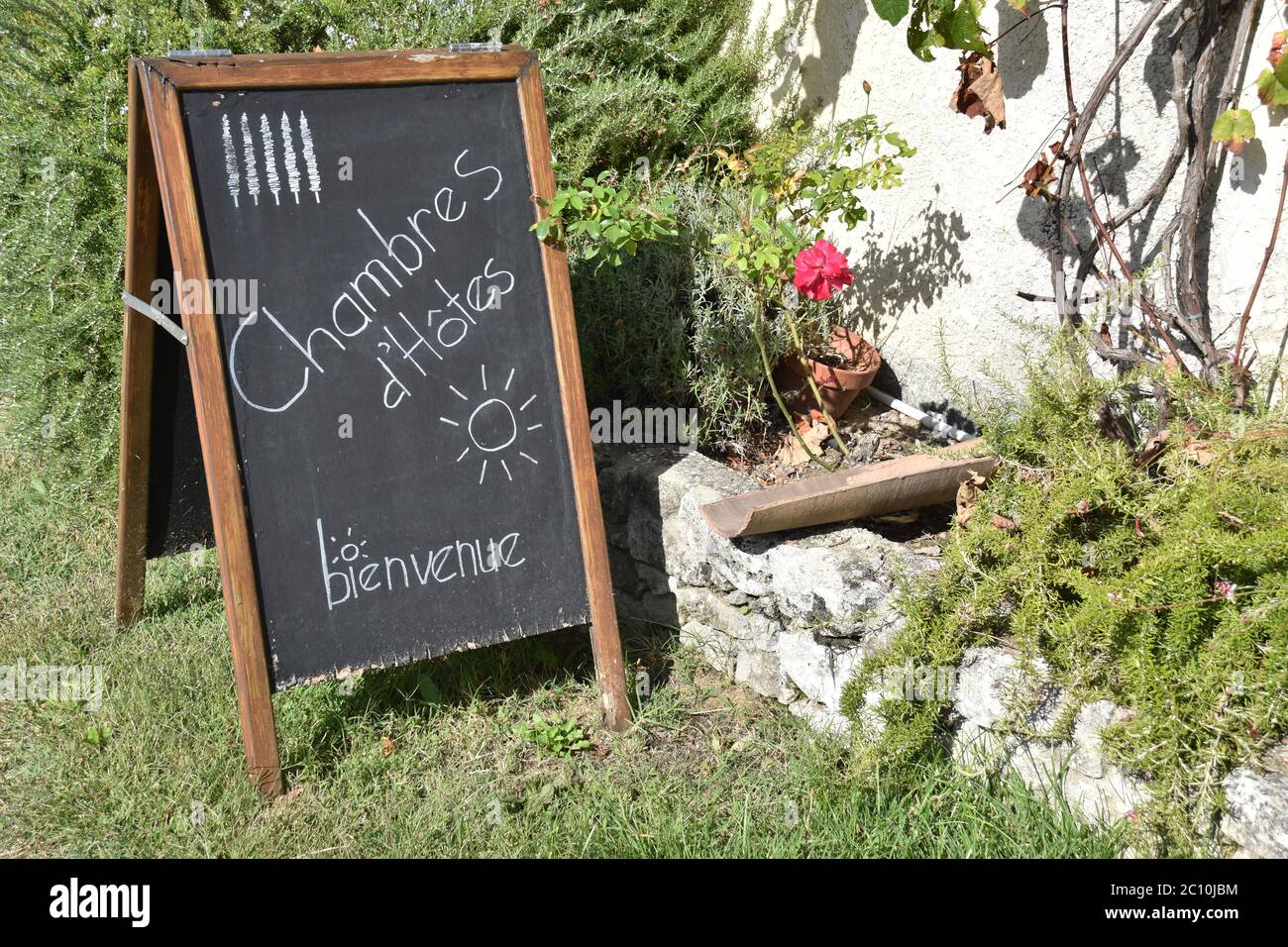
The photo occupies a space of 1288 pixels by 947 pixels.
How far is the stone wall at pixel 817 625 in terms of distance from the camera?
2.04m

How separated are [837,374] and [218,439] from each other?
1916 millimetres

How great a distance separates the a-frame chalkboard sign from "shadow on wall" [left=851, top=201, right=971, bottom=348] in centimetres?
147

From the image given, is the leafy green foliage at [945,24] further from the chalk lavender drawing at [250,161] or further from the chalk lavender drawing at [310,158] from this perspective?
the chalk lavender drawing at [250,161]

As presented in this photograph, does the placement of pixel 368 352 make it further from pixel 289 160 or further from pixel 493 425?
pixel 289 160

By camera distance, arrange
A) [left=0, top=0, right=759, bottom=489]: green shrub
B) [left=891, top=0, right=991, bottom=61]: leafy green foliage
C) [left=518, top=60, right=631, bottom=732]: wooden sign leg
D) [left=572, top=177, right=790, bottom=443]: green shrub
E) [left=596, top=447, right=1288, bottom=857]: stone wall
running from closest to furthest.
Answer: [left=596, top=447, right=1288, bottom=857]: stone wall, [left=518, top=60, right=631, bottom=732]: wooden sign leg, [left=891, top=0, right=991, bottom=61]: leafy green foliage, [left=572, top=177, right=790, bottom=443]: green shrub, [left=0, top=0, right=759, bottom=489]: green shrub

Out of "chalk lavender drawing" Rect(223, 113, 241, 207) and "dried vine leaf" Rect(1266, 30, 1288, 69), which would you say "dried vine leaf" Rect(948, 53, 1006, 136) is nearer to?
"dried vine leaf" Rect(1266, 30, 1288, 69)

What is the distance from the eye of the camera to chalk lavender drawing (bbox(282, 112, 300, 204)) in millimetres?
2170

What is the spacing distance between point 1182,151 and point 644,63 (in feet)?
6.99

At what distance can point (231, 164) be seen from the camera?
83.8 inches

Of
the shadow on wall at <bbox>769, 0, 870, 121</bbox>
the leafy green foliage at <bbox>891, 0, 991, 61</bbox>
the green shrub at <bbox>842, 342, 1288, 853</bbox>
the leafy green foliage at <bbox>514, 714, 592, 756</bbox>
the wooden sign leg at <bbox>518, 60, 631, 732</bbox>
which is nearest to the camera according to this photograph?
the green shrub at <bbox>842, 342, 1288, 853</bbox>

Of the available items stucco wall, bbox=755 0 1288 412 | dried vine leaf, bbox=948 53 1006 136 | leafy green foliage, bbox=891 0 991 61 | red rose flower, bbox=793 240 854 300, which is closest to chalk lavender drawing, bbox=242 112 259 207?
red rose flower, bbox=793 240 854 300

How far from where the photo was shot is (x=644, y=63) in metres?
3.97

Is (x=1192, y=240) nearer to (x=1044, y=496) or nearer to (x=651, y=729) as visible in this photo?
(x=1044, y=496)
